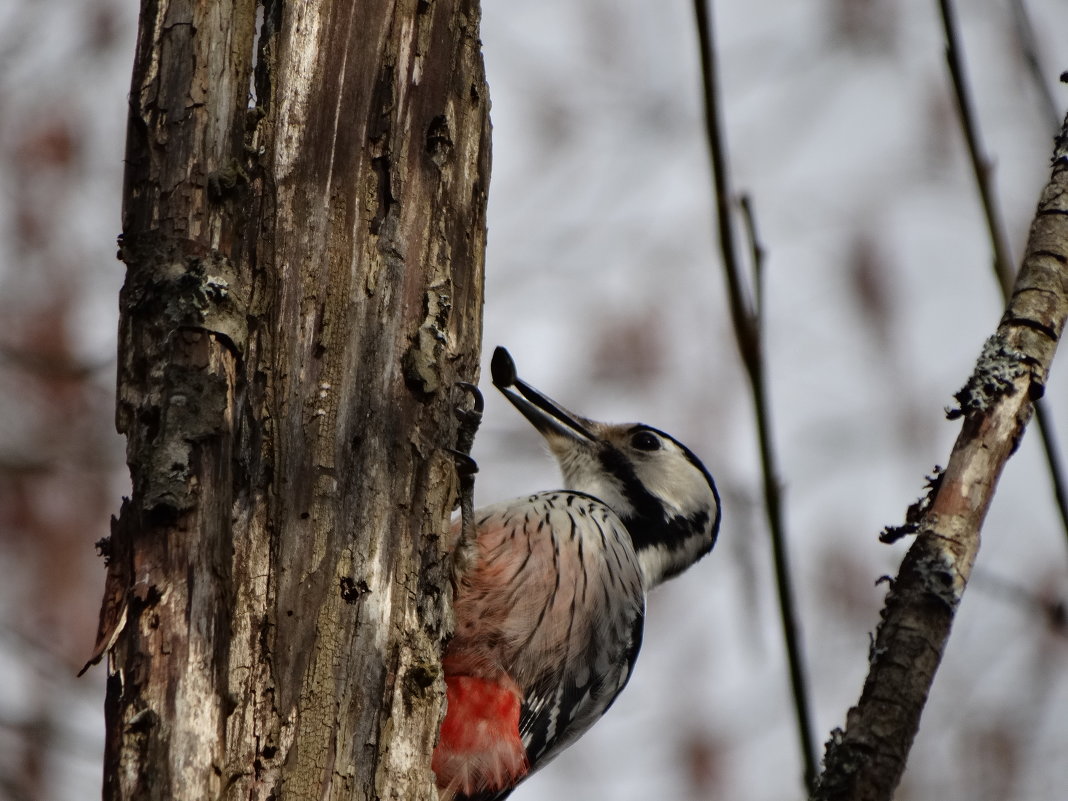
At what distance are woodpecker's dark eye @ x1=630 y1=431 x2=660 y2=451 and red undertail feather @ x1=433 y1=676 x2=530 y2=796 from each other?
150cm

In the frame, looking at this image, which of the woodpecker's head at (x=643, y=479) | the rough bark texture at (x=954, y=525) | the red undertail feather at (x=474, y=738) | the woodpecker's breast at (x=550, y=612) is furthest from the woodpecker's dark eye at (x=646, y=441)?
the rough bark texture at (x=954, y=525)

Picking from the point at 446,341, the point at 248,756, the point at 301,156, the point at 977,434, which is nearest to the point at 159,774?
the point at 248,756

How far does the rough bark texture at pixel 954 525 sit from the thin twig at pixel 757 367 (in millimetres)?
95

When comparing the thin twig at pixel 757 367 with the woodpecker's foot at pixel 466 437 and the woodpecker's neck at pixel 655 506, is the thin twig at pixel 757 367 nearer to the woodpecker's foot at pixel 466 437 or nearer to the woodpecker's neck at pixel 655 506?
the woodpecker's foot at pixel 466 437

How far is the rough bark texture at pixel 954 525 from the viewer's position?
175 cm

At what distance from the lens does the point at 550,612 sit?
332 centimetres

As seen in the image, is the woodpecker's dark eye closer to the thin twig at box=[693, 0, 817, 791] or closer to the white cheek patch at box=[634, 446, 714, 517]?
the white cheek patch at box=[634, 446, 714, 517]

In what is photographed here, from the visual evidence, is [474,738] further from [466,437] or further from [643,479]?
[643,479]

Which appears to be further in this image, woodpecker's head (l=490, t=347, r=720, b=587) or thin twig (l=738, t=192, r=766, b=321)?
woodpecker's head (l=490, t=347, r=720, b=587)

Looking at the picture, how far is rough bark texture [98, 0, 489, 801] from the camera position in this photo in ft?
5.95

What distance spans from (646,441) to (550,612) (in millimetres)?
1265

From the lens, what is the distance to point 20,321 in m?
6.33

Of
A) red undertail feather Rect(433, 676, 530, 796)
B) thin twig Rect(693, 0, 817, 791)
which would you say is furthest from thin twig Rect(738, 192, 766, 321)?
red undertail feather Rect(433, 676, 530, 796)

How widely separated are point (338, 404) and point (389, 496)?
0.20 metres
